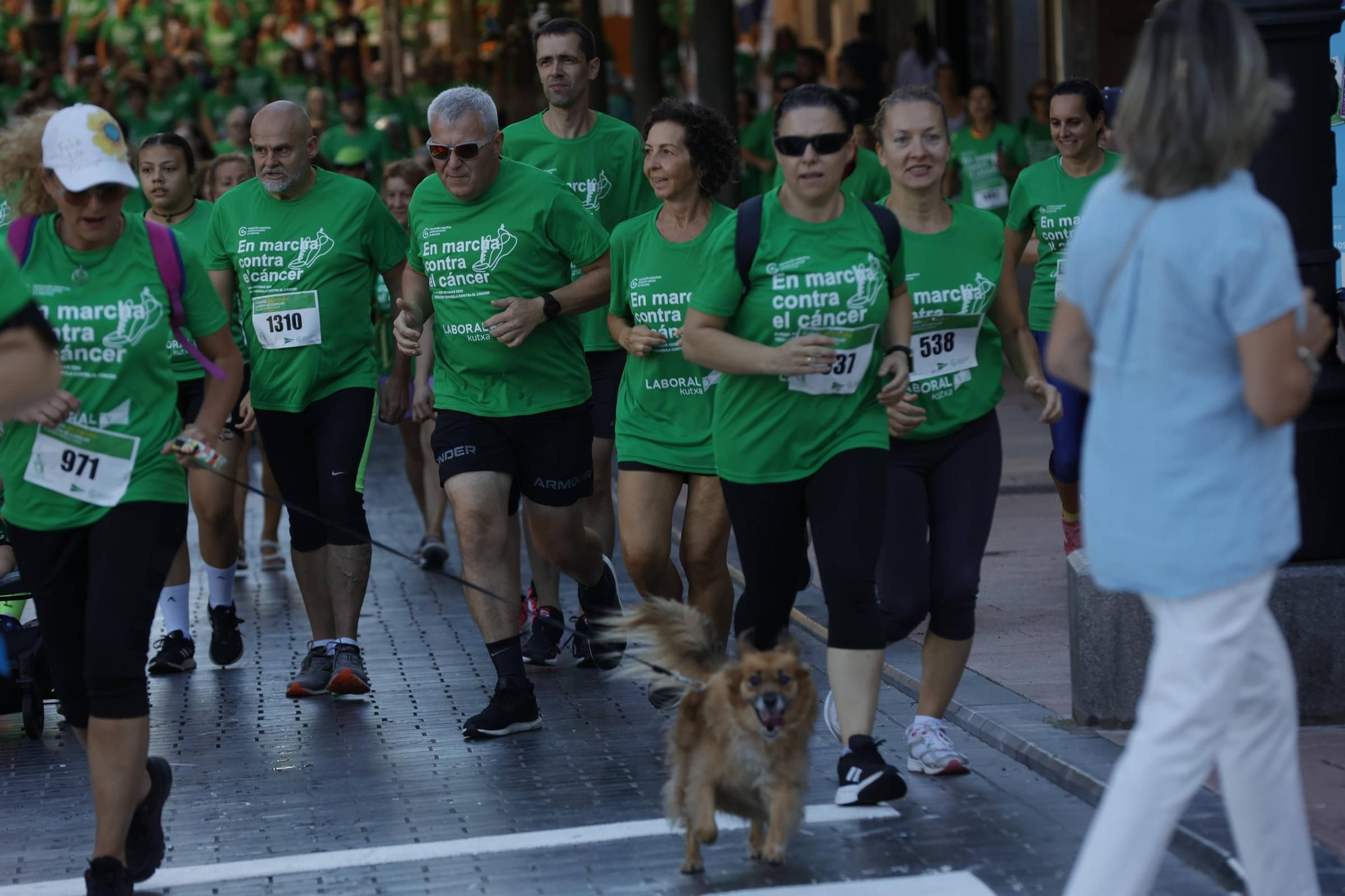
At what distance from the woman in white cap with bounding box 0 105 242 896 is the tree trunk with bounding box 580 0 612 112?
1267 centimetres

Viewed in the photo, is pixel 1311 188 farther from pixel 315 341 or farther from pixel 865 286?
pixel 315 341

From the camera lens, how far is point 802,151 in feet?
18.6

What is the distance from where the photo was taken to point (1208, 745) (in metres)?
4.07

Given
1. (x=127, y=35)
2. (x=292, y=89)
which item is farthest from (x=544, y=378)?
(x=127, y=35)

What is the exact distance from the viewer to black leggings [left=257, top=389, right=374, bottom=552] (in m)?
7.89

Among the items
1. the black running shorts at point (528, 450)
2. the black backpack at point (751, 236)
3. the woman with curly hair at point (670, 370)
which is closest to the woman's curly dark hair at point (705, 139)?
the woman with curly hair at point (670, 370)

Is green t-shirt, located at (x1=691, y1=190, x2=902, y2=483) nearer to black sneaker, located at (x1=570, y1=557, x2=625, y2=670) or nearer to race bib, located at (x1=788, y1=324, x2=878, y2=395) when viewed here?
race bib, located at (x1=788, y1=324, x2=878, y2=395)

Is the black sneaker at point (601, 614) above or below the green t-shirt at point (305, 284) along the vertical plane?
below

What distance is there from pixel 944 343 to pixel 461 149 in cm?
201

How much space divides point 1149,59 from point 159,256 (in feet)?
8.78

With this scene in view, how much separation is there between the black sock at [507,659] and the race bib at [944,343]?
1.90 meters

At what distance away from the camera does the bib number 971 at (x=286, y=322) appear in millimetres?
7883

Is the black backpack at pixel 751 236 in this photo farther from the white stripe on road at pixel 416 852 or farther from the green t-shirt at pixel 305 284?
the green t-shirt at pixel 305 284

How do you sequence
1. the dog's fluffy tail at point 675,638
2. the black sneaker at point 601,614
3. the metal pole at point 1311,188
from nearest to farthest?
the dog's fluffy tail at point 675,638
the metal pole at point 1311,188
the black sneaker at point 601,614
